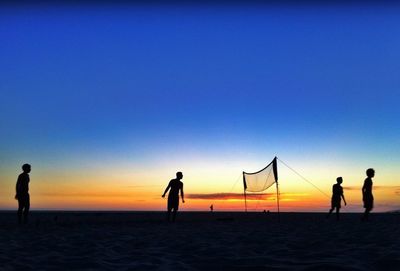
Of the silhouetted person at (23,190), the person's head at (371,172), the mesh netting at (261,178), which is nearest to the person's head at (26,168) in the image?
the silhouetted person at (23,190)

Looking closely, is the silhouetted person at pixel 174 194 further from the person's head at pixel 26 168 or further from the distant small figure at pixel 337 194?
the distant small figure at pixel 337 194

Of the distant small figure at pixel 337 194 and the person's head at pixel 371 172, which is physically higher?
the person's head at pixel 371 172

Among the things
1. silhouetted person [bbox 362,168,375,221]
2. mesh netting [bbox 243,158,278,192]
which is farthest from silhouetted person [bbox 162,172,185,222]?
silhouetted person [bbox 362,168,375,221]

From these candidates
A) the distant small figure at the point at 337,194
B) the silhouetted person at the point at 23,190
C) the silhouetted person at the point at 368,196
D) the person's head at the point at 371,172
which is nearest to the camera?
the silhouetted person at the point at 23,190

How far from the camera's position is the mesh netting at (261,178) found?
1957 centimetres

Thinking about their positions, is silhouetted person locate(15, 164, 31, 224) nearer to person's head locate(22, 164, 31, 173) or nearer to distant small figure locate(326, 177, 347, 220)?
person's head locate(22, 164, 31, 173)

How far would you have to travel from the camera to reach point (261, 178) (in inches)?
816

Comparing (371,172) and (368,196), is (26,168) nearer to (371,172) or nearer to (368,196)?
(371,172)

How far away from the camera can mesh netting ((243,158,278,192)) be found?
64.2 ft
